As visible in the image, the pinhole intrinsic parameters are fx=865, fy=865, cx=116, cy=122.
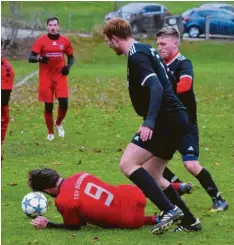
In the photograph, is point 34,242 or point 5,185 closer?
point 34,242

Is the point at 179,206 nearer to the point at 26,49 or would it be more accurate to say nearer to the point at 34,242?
the point at 34,242

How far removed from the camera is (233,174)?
11.6m

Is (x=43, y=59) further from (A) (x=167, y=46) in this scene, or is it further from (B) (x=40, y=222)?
(B) (x=40, y=222)

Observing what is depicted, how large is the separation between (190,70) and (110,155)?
471cm

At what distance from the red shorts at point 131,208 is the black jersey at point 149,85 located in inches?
30.9

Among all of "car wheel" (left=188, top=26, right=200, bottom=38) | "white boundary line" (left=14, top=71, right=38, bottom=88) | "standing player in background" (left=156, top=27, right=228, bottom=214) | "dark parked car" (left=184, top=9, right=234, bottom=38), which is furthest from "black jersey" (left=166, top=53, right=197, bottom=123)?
"car wheel" (left=188, top=26, right=200, bottom=38)

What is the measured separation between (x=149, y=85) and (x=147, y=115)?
0.27m

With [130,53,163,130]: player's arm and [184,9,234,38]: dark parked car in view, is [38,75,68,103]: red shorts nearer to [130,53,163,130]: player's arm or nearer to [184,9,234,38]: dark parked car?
[130,53,163,130]: player's arm

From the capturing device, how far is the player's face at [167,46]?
901cm

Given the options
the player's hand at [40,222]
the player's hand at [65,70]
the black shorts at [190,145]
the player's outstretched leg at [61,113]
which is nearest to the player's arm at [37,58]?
the player's hand at [65,70]

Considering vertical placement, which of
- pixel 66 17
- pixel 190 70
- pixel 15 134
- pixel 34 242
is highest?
pixel 190 70

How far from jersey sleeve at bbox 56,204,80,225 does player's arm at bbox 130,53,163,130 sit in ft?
3.64

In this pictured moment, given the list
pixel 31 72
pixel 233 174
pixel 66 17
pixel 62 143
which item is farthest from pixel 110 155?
pixel 66 17

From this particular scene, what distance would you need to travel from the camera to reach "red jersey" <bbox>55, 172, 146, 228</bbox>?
26.2 feet
